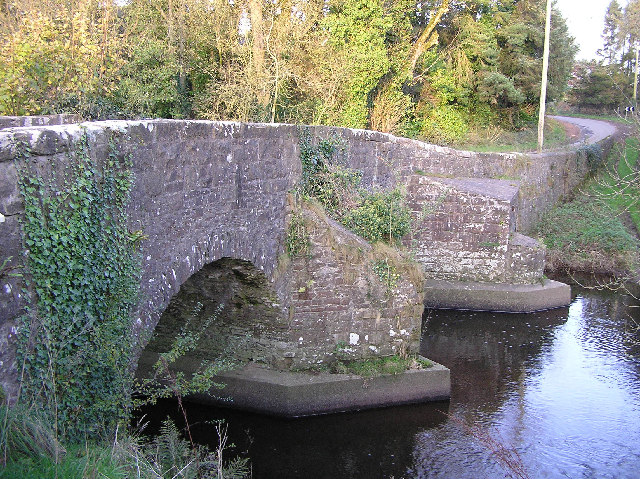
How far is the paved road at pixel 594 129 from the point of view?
114ft

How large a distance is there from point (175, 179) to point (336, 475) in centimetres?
430

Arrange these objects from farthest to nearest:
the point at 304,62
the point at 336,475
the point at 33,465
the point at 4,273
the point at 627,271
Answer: the point at 304,62
the point at 627,271
the point at 336,475
the point at 4,273
the point at 33,465

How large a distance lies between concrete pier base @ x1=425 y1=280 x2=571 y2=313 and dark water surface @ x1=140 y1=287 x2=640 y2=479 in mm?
2127

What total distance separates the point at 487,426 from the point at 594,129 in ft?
118

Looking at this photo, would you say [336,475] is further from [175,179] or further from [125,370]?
[175,179]

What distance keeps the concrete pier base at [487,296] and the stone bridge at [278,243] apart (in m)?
0.03

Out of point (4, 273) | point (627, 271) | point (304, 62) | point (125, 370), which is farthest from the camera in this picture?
point (304, 62)

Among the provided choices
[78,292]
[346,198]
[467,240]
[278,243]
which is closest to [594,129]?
[467,240]

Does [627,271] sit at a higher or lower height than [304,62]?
lower

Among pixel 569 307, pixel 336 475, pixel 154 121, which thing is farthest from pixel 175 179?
pixel 569 307

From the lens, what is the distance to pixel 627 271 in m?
18.6

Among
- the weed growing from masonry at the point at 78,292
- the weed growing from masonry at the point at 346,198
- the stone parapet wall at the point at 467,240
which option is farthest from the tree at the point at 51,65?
the stone parapet wall at the point at 467,240

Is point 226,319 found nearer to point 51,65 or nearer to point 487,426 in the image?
point 487,426

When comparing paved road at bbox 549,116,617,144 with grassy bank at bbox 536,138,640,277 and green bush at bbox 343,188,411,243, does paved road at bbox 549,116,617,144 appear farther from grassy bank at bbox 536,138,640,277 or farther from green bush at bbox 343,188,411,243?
green bush at bbox 343,188,411,243
